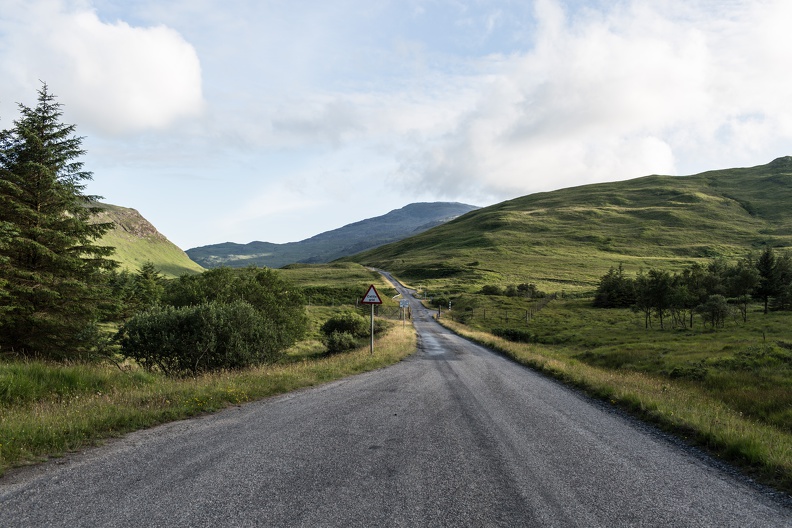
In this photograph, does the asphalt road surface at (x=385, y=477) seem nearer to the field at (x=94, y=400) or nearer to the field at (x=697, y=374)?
the field at (x=94, y=400)

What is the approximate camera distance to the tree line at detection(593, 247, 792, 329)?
124ft

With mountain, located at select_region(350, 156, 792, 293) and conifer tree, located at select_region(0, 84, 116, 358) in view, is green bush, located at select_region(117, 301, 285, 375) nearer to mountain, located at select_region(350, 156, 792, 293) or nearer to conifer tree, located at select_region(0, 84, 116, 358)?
conifer tree, located at select_region(0, 84, 116, 358)

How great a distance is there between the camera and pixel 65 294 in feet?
52.5

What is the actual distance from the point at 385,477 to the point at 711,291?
5100 cm

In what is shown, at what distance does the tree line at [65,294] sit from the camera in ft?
48.9

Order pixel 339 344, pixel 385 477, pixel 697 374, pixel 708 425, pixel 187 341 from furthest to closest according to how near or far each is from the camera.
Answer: pixel 339 344
pixel 697 374
pixel 187 341
pixel 708 425
pixel 385 477

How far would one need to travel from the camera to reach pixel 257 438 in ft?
23.5

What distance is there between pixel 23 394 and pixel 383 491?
8443mm

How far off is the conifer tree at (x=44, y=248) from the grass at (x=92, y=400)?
21.4 ft

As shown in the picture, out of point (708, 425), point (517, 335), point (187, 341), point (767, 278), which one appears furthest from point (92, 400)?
point (767, 278)

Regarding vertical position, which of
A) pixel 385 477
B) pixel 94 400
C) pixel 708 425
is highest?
pixel 94 400

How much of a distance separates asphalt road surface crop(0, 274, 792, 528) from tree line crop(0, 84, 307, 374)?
7.32 m

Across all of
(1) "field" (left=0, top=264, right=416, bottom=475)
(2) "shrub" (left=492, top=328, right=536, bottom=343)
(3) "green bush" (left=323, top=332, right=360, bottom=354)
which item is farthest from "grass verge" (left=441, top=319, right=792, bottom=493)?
(2) "shrub" (left=492, top=328, right=536, bottom=343)

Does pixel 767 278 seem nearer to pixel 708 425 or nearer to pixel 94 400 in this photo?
pixel 708 425
